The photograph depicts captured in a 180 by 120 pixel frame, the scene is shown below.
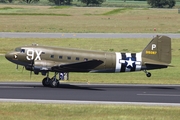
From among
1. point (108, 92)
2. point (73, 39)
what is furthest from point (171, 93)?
point (73, 39)

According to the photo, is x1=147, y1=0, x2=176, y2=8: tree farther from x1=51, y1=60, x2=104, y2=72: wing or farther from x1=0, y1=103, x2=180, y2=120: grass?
x1=0, y1=103, x2=180, y2=120: grass

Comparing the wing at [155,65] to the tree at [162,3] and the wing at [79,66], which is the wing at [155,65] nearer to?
the wing at [79,66]

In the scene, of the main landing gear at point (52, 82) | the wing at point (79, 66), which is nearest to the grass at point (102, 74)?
the main landing gear at point (52, 82)

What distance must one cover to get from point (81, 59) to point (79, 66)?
79 cm

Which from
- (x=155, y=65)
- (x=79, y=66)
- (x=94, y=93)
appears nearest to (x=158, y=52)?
(x=155, y=65)

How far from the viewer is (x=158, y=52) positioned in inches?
1388

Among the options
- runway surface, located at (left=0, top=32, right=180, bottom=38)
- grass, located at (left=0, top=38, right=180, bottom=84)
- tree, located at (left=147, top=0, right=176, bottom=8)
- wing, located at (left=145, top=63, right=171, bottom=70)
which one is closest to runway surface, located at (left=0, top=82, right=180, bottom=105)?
wing, located at (left=145, top=63, right=171, bottom=70)

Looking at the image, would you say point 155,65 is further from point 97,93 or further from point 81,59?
point 97,93

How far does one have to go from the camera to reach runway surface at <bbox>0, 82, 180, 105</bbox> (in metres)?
29.3

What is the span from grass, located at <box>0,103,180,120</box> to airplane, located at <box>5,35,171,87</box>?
289 inches

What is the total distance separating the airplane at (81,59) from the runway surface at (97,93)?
139cm

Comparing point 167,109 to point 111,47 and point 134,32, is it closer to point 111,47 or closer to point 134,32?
point 111,47

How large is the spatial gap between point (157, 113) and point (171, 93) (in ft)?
24.7

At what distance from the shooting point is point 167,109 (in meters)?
26.0
